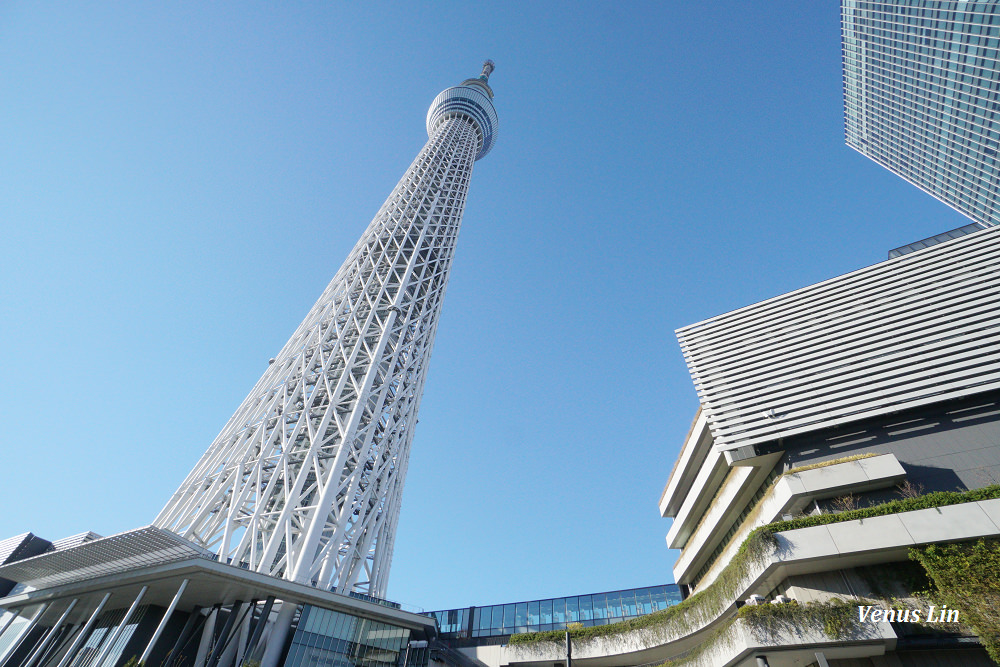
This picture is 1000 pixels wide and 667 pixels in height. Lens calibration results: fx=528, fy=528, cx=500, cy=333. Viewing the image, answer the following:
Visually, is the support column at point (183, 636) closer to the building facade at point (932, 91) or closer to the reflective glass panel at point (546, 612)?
the reflective glass panel at point (546, 612)

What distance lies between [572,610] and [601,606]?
2055 millimetres

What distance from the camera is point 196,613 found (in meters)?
25.3

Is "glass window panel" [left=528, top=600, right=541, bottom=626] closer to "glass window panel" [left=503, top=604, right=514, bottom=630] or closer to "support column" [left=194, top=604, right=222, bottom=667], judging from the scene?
"glass window panel" [left=503, top=604, right=514, bottom=630]

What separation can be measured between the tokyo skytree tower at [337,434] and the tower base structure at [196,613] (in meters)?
2.82

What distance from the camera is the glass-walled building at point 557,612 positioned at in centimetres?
3644

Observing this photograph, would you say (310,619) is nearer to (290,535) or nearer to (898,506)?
(290,535)

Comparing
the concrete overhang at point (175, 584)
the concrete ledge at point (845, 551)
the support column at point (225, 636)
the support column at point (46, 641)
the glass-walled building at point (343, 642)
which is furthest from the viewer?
the support column at point (46, 641)

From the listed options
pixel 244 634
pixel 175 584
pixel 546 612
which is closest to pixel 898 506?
pixel 546 612

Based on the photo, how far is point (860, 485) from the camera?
73.0 ft

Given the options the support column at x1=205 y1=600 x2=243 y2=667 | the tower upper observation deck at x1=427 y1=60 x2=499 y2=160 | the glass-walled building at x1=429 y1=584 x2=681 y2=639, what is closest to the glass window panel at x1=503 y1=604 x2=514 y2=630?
the glass-walled building at x1=429 y1=584 x2=681 y2=639

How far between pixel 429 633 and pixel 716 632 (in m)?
16.5

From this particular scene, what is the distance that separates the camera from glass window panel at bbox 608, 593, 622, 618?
36.4 metres

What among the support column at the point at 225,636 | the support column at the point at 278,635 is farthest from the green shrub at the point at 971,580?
the support column at the point at 225,636

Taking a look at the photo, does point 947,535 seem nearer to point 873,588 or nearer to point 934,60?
point 873,588
